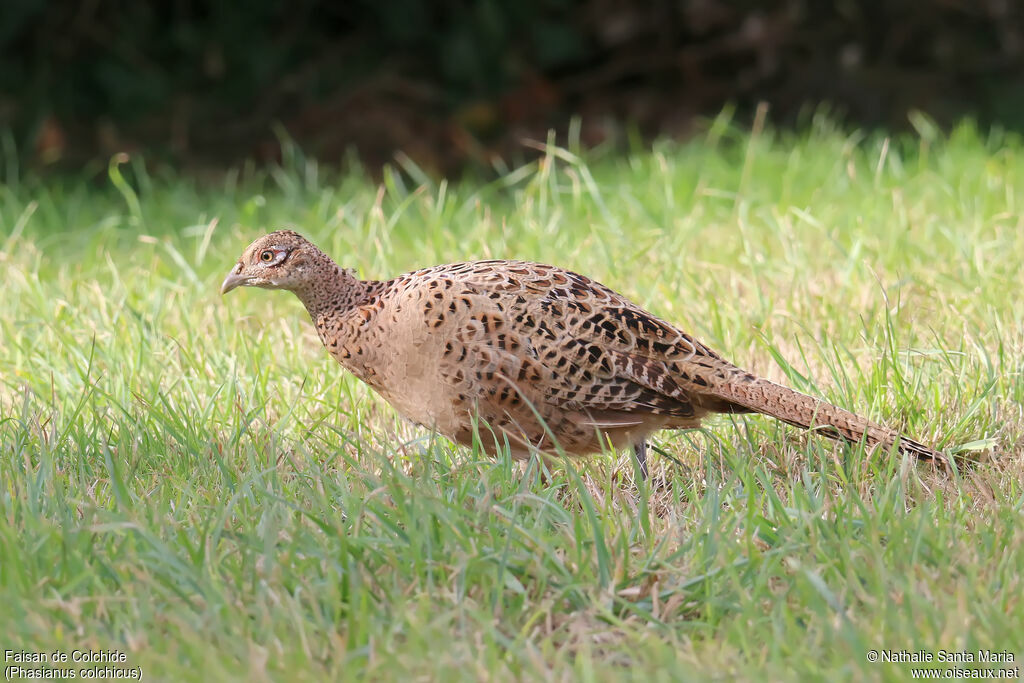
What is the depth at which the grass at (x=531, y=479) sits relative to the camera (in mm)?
2494

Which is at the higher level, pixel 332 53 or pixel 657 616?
pixel 332 53

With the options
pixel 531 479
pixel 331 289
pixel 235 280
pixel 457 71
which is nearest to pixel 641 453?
pixel 531 479

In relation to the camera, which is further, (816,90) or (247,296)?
(816,90)

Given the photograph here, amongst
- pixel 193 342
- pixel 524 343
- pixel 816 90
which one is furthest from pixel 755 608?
pixel 816 90

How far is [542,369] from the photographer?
11.0 ft

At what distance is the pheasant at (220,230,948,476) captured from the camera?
3.35 metres

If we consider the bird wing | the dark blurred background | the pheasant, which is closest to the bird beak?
the pheasant

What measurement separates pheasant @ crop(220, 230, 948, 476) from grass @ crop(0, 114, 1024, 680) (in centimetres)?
11

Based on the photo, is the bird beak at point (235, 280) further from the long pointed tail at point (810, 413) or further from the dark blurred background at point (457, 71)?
the dark blurred background at point (457, 71)

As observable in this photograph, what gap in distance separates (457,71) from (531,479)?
19.6 ft

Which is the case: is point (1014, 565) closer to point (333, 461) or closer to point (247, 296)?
A: point (333, 461)

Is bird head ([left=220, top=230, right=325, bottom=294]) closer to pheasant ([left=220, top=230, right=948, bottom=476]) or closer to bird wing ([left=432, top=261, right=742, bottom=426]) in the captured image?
pheasant ([left=220, top=230, right=948, bottom=476])

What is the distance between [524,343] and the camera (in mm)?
3354

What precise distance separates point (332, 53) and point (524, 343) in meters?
6.60
